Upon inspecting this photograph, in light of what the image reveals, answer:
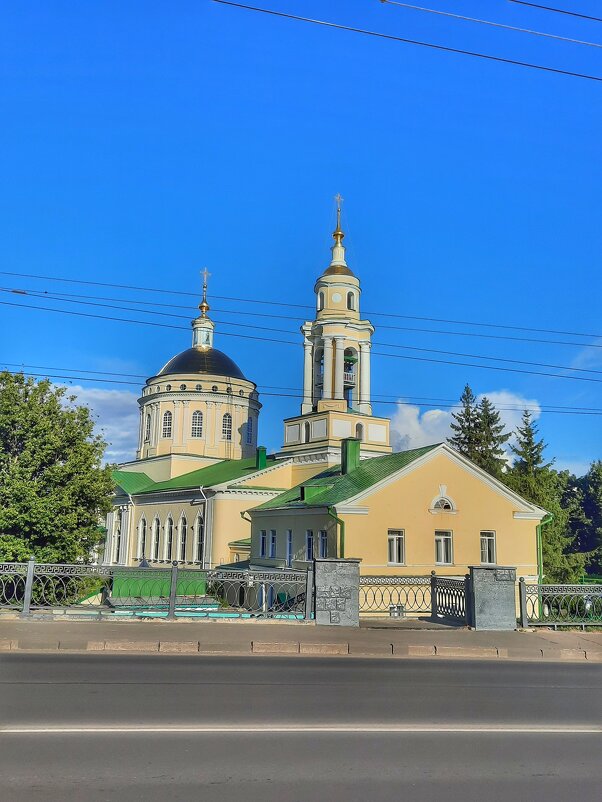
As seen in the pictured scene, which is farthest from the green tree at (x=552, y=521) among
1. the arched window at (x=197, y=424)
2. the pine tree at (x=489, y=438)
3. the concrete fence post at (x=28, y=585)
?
the concrete fence post at (x=28, y=585)

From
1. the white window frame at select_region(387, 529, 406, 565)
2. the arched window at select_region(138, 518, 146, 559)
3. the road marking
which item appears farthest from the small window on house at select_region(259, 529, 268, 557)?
the road marking

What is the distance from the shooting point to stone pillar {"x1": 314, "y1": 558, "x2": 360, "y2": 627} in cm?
1560

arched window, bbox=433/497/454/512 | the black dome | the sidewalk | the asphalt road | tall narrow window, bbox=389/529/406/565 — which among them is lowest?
the asphalt road

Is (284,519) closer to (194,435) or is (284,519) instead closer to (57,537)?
(57,537)

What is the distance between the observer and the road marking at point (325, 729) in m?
6.38

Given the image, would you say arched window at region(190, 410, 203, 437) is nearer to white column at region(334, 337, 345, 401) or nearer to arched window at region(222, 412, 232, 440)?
arched window at region(222, 412, 232, 440)

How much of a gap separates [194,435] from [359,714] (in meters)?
50.4

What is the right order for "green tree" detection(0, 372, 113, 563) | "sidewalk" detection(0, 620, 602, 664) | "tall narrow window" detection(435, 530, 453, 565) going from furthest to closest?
"tall narrow window" detection(435, 530, 453, 565) → "green tree" detection(0, 372, 113, 563) → "sidewalk" detection(0, 620, 602, 664)

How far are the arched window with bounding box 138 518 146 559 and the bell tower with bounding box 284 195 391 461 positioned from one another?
15706 mm

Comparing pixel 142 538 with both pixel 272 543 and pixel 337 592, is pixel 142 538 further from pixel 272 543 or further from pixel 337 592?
pixel 337 592

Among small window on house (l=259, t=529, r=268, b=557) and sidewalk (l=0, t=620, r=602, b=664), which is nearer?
sidewalk (l=0, t=620, r=602, b=664)

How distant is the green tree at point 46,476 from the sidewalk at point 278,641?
9849 millimetres

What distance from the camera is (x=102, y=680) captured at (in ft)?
29.7

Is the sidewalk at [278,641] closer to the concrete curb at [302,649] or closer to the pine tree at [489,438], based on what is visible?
the concrete curb at [302,649]
